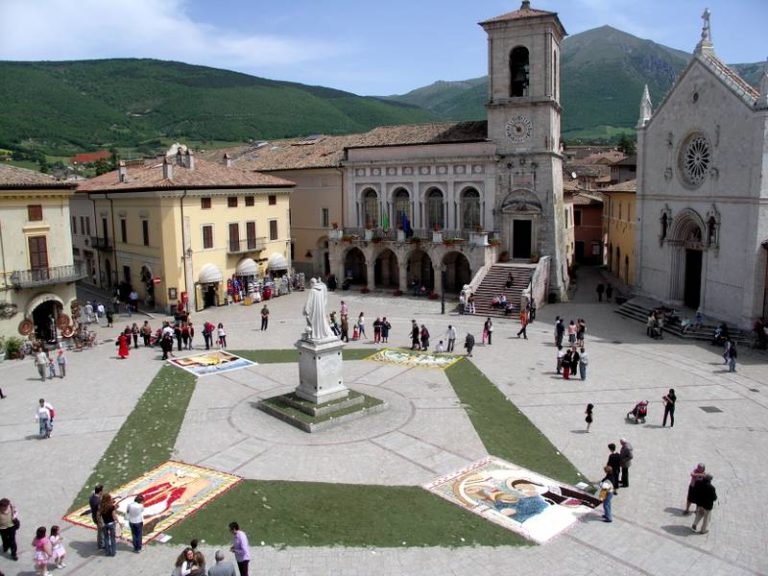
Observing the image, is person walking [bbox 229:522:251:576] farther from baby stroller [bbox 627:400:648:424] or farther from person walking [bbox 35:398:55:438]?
baby stroller [bbox 627:400:648:424]

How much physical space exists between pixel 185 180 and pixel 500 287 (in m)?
20.8

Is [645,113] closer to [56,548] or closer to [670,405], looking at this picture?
[670,405]

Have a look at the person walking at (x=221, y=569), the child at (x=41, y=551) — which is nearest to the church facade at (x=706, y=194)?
the person walking at (x=221, y=569)

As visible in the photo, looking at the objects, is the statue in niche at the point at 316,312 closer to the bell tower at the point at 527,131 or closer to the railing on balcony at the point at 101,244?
the bell tower at the point at 527,131

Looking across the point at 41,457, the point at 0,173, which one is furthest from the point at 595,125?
the point at 41,457

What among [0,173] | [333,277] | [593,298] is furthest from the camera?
[333,277]

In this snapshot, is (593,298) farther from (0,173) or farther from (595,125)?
(595,125)

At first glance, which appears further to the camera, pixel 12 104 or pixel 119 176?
pixel 12 104

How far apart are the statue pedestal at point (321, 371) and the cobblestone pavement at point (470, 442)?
61.9 inches

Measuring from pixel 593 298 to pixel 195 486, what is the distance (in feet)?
115

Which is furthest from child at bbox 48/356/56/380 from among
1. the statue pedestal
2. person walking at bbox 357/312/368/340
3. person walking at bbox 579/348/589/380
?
person walking at bbox 579/348/589/380

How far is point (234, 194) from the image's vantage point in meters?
43.7

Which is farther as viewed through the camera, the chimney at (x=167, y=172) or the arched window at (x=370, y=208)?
the arched window at (x=370, y=208)

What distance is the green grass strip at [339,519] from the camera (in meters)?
14.3
